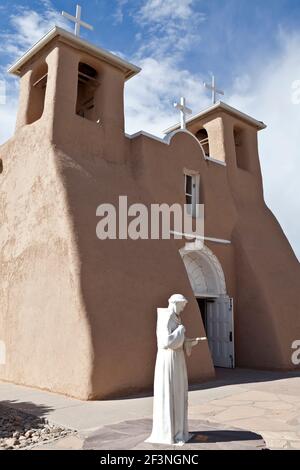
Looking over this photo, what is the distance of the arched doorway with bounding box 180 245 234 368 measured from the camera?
11430 mm

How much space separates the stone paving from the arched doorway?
2.38m

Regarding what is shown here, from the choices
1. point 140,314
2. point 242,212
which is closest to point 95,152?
point 140,314

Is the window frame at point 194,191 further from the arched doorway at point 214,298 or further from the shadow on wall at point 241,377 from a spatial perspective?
the shadow on wall at point 241,377

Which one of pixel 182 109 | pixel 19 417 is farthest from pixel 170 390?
pixel 182 109

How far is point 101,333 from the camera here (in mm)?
7461

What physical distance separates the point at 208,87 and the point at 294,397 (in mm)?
10645

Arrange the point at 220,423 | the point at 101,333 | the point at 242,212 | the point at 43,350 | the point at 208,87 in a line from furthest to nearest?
1. the point at 208,87
2. the point at 242,212
3. the point at 43,350
4. the point at 101,333
5. the point at 220,423

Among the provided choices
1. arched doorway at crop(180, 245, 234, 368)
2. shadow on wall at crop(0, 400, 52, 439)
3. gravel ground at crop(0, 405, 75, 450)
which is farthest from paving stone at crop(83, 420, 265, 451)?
arched doorway at crop(180, 245, 234, 368)

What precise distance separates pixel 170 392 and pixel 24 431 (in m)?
2.15

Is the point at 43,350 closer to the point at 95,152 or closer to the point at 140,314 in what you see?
the point at 140,314

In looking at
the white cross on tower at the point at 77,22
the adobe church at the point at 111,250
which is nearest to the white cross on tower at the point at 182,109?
the adobe church at the point at 111,250

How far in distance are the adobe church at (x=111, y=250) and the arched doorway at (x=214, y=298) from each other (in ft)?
0.11

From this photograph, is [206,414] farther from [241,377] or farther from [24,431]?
[241,377]

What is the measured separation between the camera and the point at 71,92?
32.9ft
